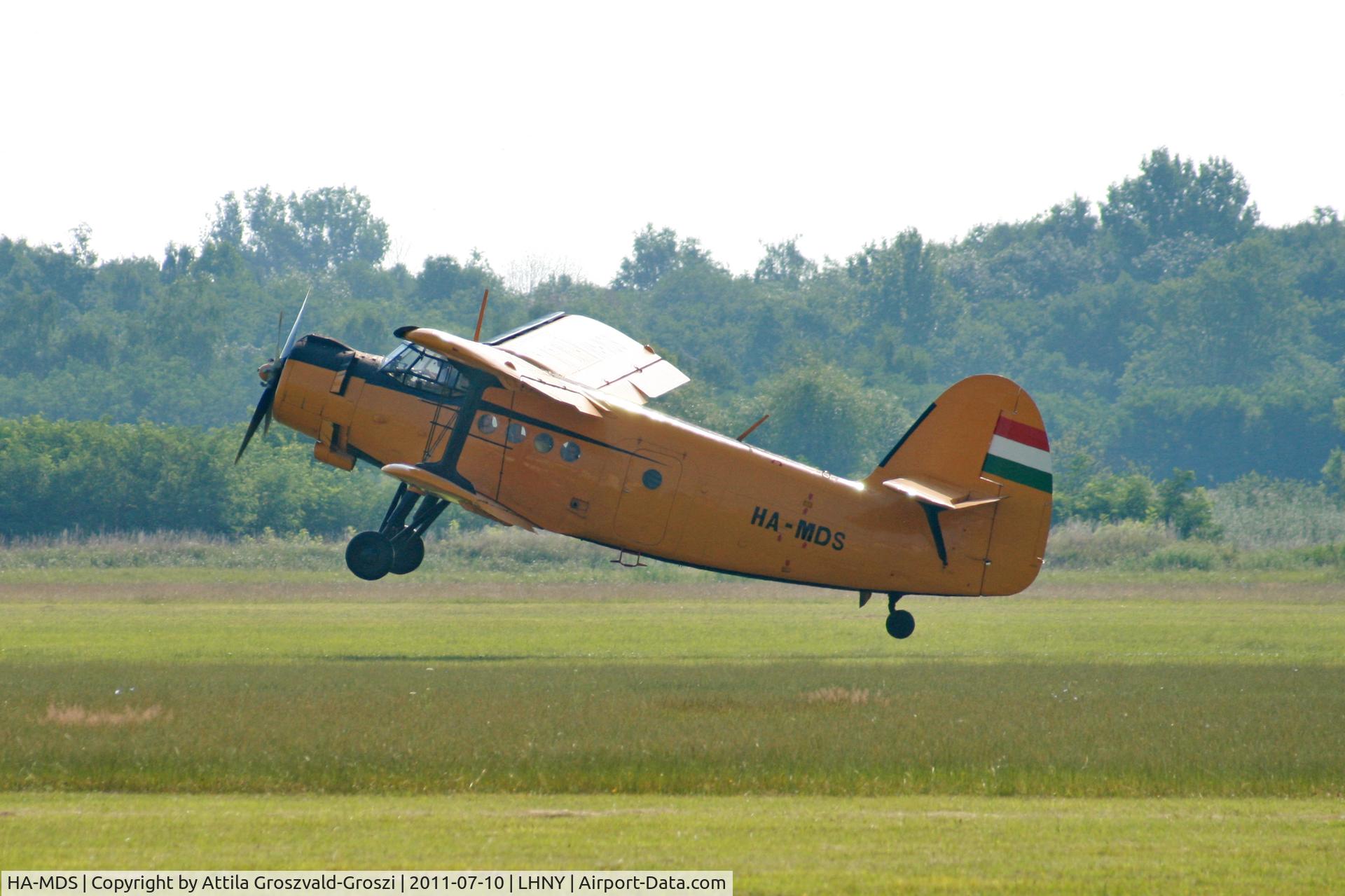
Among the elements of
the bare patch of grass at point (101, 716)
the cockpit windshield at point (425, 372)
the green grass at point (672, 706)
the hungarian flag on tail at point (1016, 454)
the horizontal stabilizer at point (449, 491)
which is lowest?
the bare patch of grass at point (101, 716)

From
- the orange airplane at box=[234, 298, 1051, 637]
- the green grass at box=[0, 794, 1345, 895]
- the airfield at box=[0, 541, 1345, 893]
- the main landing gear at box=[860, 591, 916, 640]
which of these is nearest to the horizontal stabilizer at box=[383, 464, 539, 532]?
the orange airplane at box=[234, 298, 1051, 637]

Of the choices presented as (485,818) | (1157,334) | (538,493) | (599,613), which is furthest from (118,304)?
(485,818)

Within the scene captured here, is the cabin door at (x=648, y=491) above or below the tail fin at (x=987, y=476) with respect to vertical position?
below

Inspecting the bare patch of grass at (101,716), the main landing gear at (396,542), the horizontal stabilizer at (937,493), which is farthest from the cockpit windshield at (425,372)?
the bare patch of grass at (101,716)

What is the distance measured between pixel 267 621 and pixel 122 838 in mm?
21717

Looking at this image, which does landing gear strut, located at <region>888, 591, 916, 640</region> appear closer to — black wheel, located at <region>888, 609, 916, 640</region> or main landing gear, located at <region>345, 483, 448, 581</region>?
black wheel, located at <region>888, 609, 916, 640</region>

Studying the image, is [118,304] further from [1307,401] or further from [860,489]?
[860,489]

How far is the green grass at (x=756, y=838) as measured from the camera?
35.8 feet

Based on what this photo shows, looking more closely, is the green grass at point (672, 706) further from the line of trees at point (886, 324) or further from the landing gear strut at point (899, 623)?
A: the line of trees at point (886, 324)

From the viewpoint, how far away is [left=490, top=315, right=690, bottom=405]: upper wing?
27938mm

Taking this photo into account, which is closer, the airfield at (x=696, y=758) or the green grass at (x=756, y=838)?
the green grass at (x=756, y=838)

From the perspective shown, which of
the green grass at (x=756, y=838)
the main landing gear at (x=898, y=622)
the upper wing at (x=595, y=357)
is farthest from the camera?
the upper wing at (x=595, y=357)

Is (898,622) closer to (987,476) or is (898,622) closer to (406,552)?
(987,476)

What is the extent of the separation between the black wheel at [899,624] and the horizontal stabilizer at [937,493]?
2.47 meters
